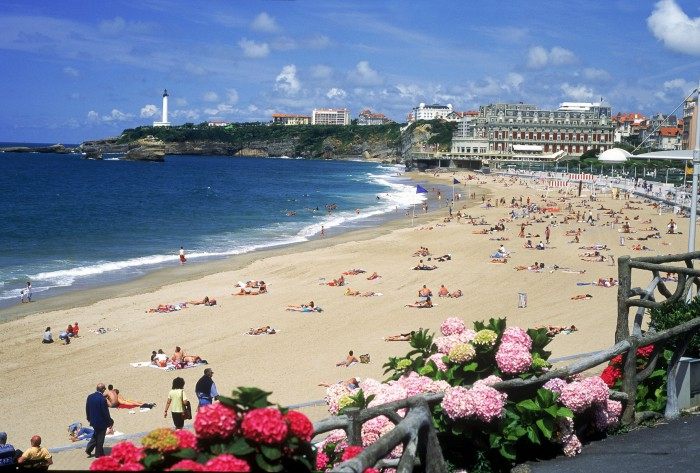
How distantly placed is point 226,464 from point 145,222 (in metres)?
45.5

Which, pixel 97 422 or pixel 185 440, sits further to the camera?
pixel 97 422

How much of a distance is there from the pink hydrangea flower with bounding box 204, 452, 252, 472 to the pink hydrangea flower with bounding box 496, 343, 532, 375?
3.30m

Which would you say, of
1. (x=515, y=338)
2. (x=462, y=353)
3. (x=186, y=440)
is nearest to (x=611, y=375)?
(x=515, y=338)

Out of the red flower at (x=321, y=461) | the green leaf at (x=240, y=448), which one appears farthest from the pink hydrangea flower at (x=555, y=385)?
the green leaf at (x=240, y=448)

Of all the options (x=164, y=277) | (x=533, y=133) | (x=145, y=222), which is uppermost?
(x=533, y=133)

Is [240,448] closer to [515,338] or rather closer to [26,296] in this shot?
[515,338]

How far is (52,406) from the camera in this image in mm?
13250

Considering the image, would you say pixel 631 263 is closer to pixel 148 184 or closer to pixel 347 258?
pixel 347 258

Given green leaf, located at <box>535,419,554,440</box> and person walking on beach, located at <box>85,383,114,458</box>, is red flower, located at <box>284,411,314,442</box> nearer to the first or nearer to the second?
green leaf, located at <box>535,419,554,440</box>

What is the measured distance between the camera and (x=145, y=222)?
46844mm

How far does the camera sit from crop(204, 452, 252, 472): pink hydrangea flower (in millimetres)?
3217

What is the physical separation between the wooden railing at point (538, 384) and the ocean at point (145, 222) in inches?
792

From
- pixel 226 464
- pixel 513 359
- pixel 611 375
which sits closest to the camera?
pixel 226 464

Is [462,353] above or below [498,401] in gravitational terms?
above
